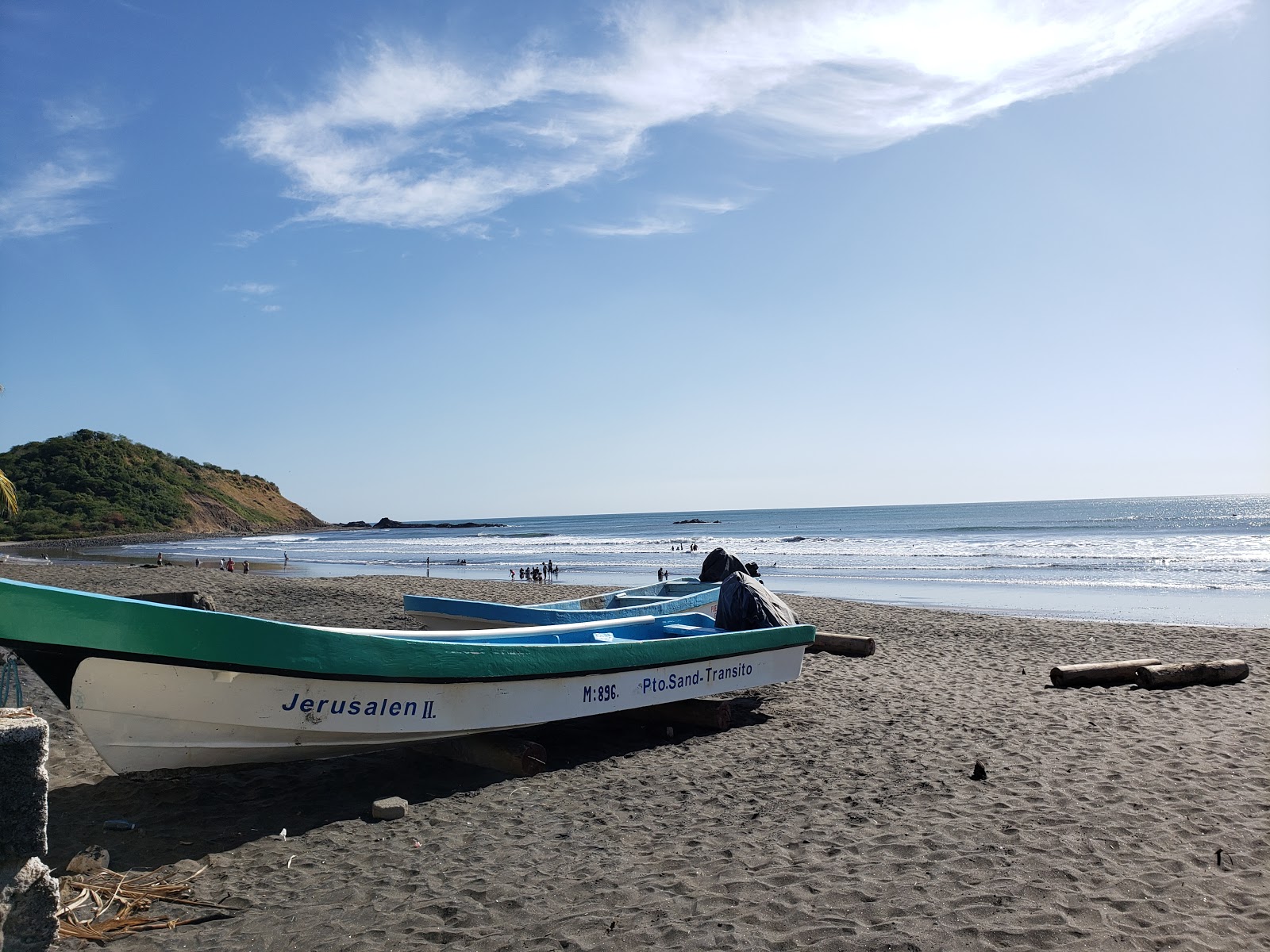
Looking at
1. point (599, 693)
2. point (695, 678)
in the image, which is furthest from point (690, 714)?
point (599, 693)

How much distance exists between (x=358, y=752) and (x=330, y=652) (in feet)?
3.03

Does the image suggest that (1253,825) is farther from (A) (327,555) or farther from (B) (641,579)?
(A) (327,555)

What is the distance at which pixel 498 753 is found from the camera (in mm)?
5559

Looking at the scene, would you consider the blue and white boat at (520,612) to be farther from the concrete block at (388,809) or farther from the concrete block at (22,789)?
the concrete block at (22,789)

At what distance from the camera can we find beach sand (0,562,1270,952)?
3.43 m

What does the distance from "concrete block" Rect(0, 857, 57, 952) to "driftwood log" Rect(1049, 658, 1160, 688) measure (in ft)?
29.4

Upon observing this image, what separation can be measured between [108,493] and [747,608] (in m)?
80.3

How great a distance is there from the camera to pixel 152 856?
4.09 metres

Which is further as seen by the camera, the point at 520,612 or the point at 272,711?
the point at 520,612

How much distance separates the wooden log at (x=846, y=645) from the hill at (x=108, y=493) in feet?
218

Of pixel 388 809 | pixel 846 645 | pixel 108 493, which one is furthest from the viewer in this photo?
pixel 108 493

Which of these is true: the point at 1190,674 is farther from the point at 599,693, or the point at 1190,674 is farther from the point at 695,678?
the point at 599,693

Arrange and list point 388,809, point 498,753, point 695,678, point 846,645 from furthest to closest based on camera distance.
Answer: point 846,645 → point 695,678 → point 498,753 → point 388,809

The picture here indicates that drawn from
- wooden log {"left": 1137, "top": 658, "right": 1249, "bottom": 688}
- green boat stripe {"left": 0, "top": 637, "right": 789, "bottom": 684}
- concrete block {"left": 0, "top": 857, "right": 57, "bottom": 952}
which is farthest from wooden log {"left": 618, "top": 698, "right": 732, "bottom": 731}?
wooden log {"left": 1137, "top": 658, "right": 1249, "bottom": 688}
